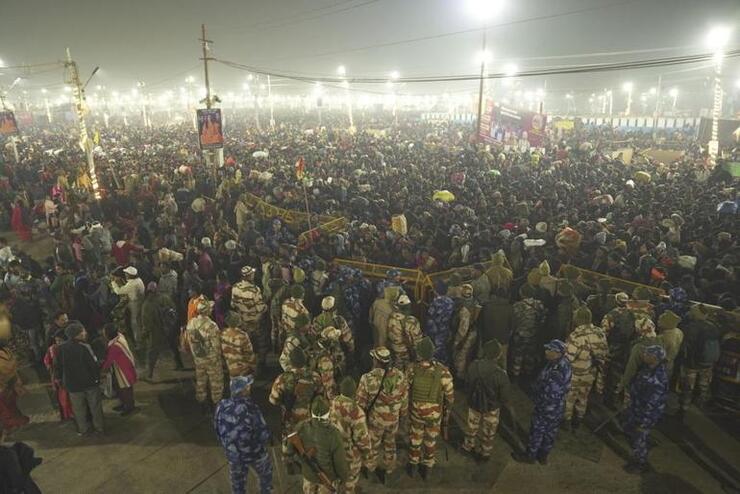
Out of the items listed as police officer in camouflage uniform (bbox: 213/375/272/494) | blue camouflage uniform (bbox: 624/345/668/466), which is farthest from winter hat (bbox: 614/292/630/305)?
police officer in camouflage uniform (bbox: 213/375/272/494)

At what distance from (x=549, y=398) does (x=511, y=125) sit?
2464cm

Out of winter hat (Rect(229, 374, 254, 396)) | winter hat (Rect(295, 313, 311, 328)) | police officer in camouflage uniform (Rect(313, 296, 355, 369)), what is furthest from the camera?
police officer in camouflage uniform (Rect(313, 296, 355, 369))

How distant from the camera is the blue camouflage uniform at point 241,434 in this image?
15.2ft

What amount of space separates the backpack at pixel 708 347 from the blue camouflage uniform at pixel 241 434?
5.96 meters

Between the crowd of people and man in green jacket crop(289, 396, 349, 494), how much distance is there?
0.02 m

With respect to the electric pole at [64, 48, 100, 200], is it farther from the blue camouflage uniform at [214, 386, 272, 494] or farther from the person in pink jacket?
the blue camouflage uniform at [214, 386, 272, 494]

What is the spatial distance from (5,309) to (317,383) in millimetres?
6285

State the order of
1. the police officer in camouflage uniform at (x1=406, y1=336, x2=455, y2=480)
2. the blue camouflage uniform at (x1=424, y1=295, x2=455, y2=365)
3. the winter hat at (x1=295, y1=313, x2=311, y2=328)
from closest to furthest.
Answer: the police officer in camouflage uniform at (x1=406, y1=336, x2=455, y2=480) → the winter hat at (x1=295, y1=313, x2=311, y2=328) → the blue camouflage uniform at (x1=424, y1=295, x2=455, y2=365)

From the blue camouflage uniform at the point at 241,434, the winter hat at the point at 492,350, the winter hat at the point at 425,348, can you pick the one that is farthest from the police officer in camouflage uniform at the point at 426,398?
the blue camouflage uniform at the point at 241,434

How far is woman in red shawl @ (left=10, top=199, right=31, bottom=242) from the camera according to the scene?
15.1 m

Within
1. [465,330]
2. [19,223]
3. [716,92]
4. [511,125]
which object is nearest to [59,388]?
[465,330]

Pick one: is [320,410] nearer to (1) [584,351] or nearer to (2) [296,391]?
(2) [296,391]

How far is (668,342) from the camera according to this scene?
6484mm

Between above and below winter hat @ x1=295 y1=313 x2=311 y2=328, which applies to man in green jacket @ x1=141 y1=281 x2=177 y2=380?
below
